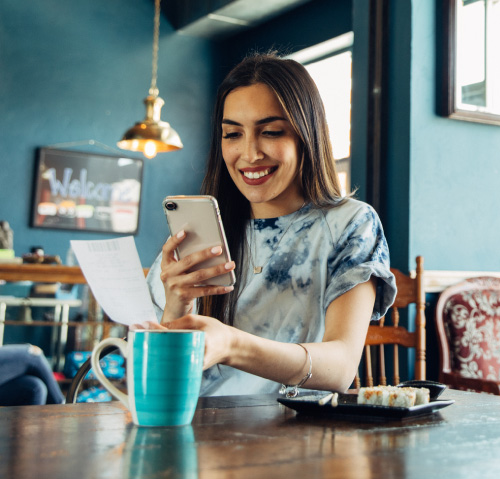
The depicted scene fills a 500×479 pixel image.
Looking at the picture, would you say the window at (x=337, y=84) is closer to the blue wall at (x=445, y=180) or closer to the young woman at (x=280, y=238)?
the blue wall at (x=445, y=180)

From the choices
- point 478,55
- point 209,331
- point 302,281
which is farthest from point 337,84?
point 209,331

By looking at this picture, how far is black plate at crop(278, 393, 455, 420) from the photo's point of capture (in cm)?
81

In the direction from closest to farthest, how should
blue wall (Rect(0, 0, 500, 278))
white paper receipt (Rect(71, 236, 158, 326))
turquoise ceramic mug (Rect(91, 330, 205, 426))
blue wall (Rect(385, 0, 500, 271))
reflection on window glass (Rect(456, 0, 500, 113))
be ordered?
Result: turquoise ceramic mug (Rect(91, 330, 205, 426))
white paper receipt (Rect(71, 236, 158, 326))
blue wall (Rect(385, 0, 500, 271))
reflection on window glass (Rect(456, 0, 500, 113))
blue wall (Rect(0, 0, 500, 278))

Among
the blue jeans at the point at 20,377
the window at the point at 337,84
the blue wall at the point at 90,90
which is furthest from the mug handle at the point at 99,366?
the blue wall at the point at 90,90

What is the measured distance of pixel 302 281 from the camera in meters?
1.32

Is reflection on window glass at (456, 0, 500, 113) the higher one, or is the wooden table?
reflection on window glass at (456, 0, 500, 113)

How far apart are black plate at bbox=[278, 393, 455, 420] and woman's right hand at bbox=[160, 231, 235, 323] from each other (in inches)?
12.3

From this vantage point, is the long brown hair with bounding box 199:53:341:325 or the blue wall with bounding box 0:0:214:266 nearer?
the long brown hair with bounding box 199:53:341:325

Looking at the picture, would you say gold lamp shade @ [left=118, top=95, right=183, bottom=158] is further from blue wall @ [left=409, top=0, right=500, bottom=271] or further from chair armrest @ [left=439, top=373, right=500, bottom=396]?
chair armrest @ [left=439, top=373, right=500, bottom=396]

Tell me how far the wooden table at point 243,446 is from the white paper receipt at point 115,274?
1.19 feet

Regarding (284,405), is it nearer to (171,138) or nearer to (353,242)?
(353,242)

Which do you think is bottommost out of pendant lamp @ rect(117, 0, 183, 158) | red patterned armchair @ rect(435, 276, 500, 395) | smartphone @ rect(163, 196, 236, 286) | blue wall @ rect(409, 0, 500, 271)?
red patterned armchair @ rect(435, 276, 500, 395)

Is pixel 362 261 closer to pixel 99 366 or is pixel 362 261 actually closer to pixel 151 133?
pixel 99 366

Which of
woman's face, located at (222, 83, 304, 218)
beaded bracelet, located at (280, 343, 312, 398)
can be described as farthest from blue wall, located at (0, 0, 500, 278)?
beaded bracelet, located at (280, 343, 312, 398)
